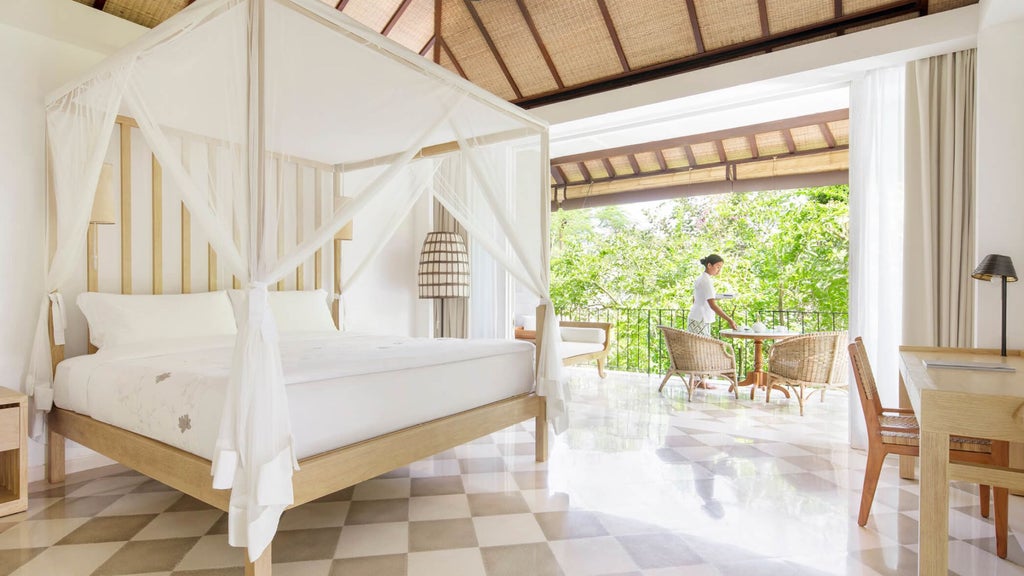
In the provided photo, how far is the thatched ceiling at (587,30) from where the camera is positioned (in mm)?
3646

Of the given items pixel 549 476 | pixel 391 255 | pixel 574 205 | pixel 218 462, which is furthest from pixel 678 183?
pixel 218 462

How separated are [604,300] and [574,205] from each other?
3.77m

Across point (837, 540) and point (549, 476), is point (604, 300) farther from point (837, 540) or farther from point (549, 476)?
point (837, 540)

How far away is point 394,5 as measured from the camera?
464cm

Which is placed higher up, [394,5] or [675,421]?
[394,5]

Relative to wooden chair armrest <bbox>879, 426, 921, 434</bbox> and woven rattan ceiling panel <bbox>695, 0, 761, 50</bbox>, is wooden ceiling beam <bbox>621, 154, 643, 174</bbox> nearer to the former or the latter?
woven rattan ceiling panel <bbox>695, 0, 761, 50</bbox>

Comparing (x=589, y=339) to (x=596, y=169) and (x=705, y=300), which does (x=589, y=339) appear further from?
(x=596, y=169)

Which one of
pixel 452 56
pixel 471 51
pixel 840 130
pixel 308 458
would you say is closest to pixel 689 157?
pixel 840 130

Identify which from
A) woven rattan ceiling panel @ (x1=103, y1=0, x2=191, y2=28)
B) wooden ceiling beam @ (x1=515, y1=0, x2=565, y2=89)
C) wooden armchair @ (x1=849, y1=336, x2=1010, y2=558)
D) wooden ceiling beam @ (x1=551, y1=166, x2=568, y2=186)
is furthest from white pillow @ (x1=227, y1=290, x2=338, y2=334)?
wooden ceiling beam @ (x1=551, y1=166, x2=568, y2=186)

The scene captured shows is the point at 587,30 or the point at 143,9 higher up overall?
the point at 587,30

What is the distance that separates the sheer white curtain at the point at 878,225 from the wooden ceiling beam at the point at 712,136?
1.12 m

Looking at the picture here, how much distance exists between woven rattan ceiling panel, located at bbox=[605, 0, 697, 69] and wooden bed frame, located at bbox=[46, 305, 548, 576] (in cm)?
291

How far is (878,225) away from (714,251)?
626 centimetres

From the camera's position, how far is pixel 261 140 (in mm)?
1926
